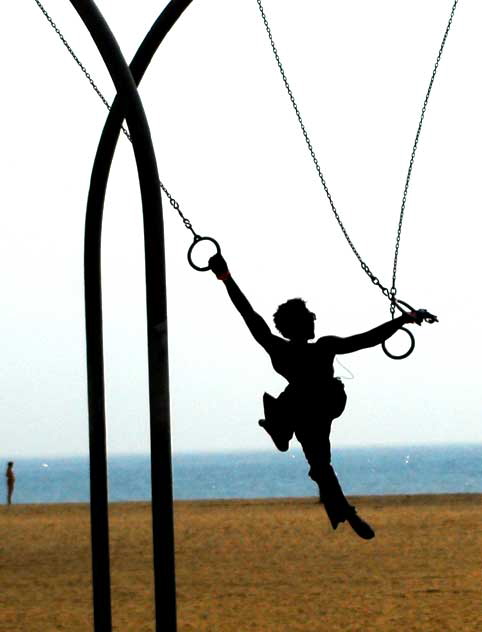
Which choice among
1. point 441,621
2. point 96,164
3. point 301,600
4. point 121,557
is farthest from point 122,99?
point 121,557

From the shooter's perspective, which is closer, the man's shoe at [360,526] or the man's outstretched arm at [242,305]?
the man's shoe at [360,526]

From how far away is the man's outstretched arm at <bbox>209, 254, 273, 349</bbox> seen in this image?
7.75 metres

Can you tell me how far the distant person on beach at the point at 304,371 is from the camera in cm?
768

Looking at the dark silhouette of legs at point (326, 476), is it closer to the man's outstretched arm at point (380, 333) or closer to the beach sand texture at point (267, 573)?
the man's outstretched arm at point (380, 333)

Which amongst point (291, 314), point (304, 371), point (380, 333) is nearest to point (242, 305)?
point (291, 314)

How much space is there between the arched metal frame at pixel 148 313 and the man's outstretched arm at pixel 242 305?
1.12 feet

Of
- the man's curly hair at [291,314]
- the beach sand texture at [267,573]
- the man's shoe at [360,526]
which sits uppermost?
the man's curly hair at [291,314]

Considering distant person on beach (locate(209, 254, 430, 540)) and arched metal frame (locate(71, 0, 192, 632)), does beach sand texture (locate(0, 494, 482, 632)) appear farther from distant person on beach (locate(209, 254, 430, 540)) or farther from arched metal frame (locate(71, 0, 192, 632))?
distant person on beach (locate(209, 254, 430, 540))

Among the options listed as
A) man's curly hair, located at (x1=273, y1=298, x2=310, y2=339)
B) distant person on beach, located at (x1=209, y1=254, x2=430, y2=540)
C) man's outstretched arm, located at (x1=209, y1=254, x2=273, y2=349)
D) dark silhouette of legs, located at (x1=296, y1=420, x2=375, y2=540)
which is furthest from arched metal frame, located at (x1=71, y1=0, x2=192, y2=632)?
dark silhouette of legs, located at (x1=296, y1=420, x2=375, y2=540)

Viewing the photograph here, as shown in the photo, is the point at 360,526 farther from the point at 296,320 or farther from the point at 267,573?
the point at 267,573

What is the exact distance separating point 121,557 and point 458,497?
14825 mm

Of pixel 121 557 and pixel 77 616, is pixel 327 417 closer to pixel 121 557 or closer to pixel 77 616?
pixel 77 616

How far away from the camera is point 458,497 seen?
113 ft

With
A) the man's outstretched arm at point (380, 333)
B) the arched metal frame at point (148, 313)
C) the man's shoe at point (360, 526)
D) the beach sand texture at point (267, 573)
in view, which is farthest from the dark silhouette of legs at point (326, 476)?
the beach sand texture at point (267, 573)
